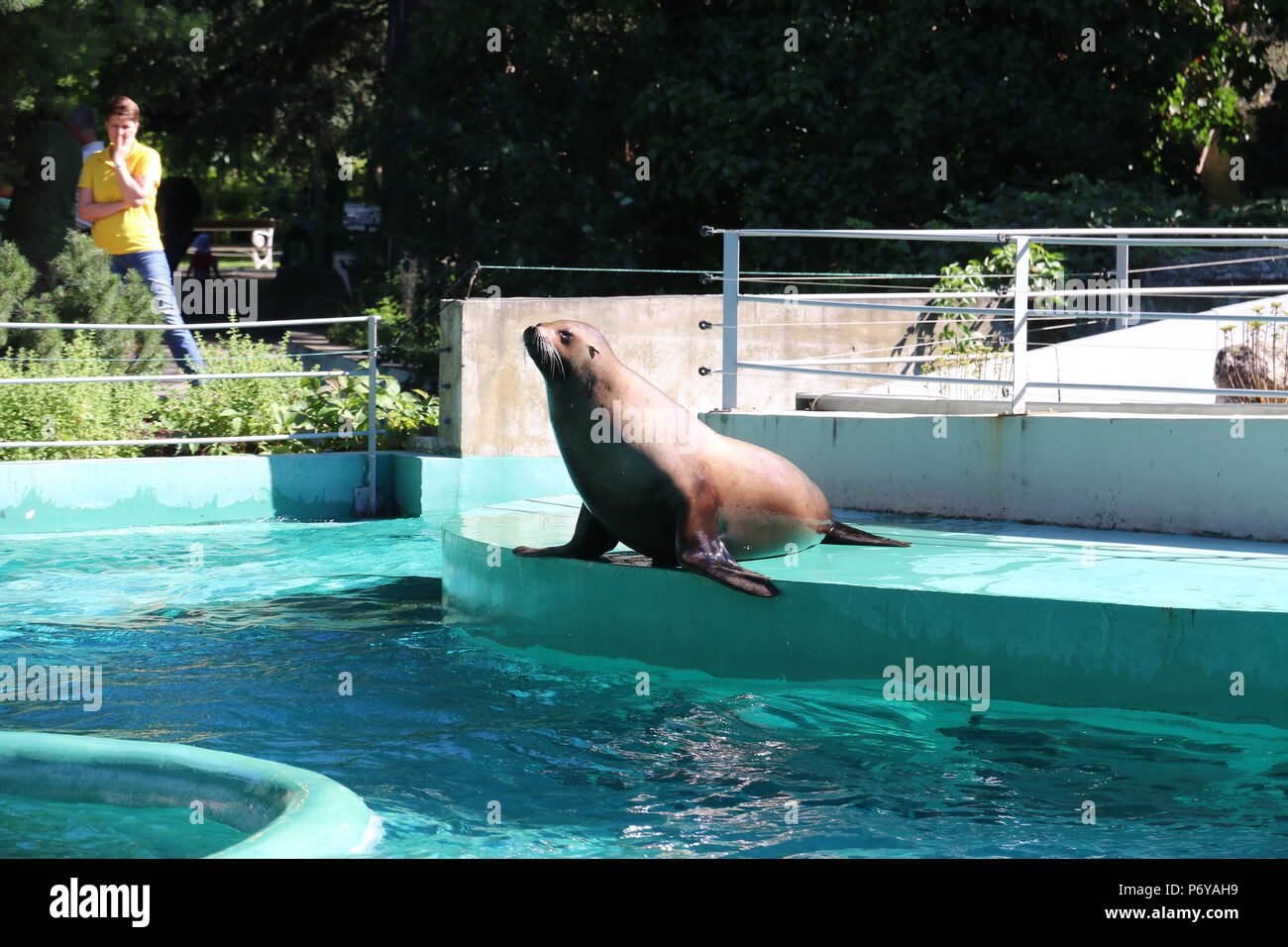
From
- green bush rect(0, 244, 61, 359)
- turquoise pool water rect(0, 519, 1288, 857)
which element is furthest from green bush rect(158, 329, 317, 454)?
turquoise pool water rect(0, 519, 1288, 857)

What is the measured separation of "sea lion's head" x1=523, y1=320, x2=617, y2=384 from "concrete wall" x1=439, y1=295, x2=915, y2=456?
3.92 m

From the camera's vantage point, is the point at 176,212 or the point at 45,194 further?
the point at 176,212

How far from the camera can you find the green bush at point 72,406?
10.4 metres

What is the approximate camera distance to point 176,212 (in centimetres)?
2275

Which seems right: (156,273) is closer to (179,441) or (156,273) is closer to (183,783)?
(179,441)

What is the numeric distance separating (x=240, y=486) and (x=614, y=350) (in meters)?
2.84

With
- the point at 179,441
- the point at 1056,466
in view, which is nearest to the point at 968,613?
the point at 1056,466

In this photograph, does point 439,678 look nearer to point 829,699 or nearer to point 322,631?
point 322,631

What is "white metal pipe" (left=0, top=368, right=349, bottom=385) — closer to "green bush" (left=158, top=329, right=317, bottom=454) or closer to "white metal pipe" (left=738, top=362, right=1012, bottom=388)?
"green bush" (left=158, top=329, right=317, bottom=454)

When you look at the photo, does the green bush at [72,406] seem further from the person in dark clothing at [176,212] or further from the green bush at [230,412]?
the person in dark clothing at [176,212]

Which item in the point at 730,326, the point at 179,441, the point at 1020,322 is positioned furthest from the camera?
the point at 179,441

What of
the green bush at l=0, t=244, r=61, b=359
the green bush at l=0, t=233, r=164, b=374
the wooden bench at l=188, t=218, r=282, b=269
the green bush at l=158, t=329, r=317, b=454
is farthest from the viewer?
the wooden bench at l=188, t=218, r=282, b=269

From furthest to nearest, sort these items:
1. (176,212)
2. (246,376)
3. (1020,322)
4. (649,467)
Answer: (176,212), (246,376), (1020,322), (649,467)

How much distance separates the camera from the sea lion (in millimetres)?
6559
